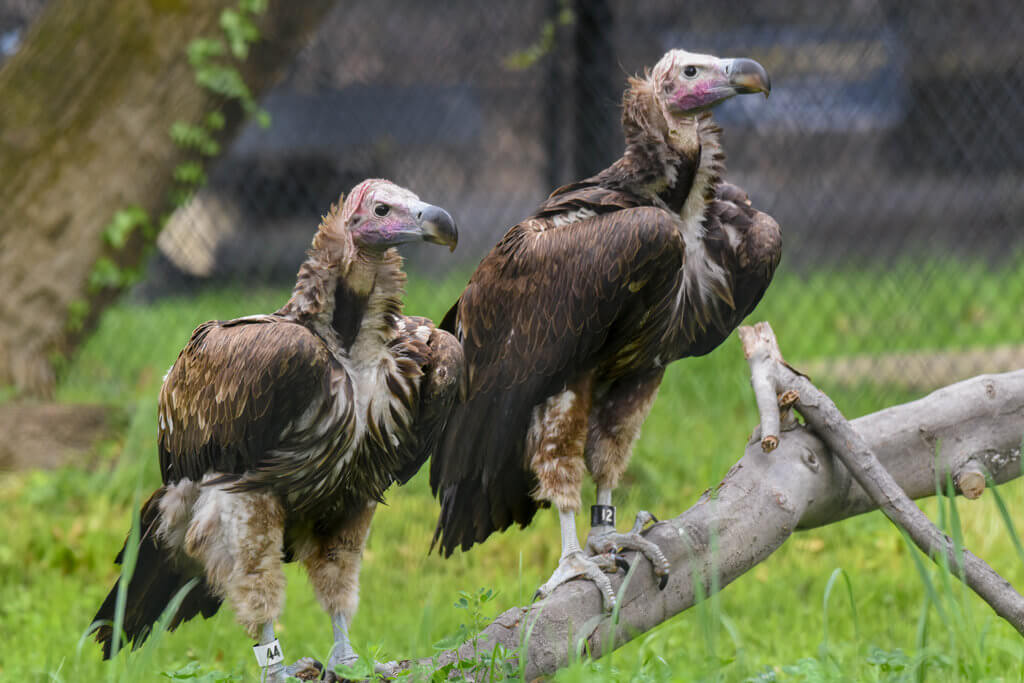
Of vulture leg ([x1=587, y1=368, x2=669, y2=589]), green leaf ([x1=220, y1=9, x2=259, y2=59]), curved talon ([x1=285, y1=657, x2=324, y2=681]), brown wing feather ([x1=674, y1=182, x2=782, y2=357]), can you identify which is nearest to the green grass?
curved talon ([x1=285, y1=657, x2=324, y2=681])

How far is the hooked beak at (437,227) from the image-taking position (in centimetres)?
238

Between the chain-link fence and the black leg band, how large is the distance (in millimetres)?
2581

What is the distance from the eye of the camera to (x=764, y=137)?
7.34m

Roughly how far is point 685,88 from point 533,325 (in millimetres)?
696

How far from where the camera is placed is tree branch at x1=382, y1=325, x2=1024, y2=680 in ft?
8.27

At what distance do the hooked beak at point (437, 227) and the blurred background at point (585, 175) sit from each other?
88 centimetres

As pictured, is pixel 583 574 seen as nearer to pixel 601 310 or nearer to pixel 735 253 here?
pixel 601 310

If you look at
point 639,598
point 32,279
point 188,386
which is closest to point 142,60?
point 32,279

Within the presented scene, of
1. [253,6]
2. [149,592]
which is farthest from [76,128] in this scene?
[149,592]

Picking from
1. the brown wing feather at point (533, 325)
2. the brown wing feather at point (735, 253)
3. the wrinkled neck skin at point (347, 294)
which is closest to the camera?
the wrinkled neck skin at point (347, 294)

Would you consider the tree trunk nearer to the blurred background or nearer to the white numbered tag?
the blurred background

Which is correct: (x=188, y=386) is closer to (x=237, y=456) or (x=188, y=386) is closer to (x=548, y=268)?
(x=237, y=456)

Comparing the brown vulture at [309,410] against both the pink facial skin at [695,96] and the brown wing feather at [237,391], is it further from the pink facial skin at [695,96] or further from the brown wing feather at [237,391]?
the pink facial skin at [695,96]

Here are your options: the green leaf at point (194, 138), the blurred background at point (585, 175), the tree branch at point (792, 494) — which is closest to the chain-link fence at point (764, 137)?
the blurred background at point (585, 175)
